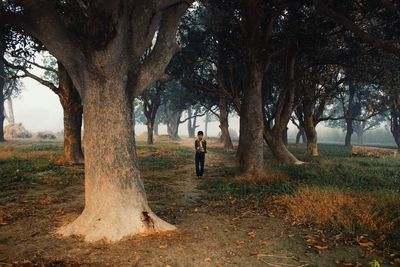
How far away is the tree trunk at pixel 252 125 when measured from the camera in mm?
12102

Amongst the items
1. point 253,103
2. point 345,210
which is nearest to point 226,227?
point 345,210

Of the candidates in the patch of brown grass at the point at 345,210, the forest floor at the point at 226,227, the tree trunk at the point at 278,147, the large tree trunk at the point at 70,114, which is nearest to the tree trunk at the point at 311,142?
the tree trunk at the point at 278,147

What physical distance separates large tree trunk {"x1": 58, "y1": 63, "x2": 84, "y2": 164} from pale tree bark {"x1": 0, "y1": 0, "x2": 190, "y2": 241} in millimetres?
10270

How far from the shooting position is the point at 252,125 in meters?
12.1

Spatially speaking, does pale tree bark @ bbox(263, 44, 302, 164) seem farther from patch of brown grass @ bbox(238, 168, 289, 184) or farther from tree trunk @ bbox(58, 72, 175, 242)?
tree trunk @ bbox(58, 72, 175, 242)

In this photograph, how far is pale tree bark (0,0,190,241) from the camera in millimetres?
5984

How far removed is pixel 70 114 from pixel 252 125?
32.1 ft

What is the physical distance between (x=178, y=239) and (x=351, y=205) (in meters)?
4.09

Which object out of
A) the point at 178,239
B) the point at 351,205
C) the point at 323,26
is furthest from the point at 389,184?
the point at 178,239

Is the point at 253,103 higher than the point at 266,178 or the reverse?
higher

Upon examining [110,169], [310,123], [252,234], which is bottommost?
[252,234]

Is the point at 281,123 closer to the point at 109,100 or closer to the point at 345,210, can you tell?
the point at 345,210

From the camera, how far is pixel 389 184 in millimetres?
10930

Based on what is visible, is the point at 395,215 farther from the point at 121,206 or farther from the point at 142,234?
the point at 121,206
